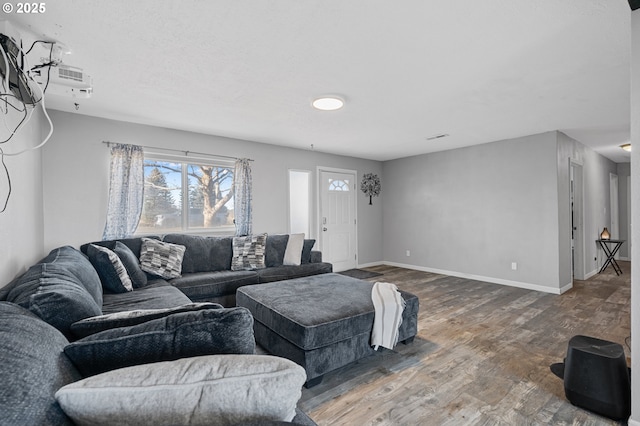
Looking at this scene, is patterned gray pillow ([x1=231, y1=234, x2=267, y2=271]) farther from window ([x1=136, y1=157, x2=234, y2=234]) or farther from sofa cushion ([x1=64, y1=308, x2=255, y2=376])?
sofa cushion ([x1=64, y1=308, x2=255, y2=376])

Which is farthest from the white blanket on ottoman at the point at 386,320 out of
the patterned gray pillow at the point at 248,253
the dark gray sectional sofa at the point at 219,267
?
the patterned gray pillow at the point at 248,253

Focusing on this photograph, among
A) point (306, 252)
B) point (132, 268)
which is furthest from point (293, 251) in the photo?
point (132, 268)

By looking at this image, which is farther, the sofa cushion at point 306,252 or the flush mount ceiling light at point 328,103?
the sofa cushion at point 306,252

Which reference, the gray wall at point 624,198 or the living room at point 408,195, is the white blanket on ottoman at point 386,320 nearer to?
the living room at point 408,195

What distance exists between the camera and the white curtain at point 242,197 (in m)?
4.62

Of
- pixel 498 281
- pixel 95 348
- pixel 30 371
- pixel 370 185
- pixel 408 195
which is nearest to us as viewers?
pixel 30 371

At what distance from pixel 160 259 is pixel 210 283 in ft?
2.16

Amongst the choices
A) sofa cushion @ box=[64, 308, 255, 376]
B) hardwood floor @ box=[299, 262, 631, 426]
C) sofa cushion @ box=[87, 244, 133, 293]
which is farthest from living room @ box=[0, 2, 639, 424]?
sofa cushion @ box=[64, 308, 255, 376]

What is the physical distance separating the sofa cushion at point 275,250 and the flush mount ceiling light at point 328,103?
2.02 meters

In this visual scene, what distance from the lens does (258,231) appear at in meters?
4.89

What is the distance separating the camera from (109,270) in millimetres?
2742

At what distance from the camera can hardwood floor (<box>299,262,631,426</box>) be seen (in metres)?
1.82

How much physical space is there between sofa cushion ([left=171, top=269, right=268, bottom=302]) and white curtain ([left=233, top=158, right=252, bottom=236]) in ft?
3.47

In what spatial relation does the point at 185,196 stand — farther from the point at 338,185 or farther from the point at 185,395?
the point at 185,395
